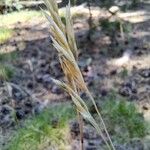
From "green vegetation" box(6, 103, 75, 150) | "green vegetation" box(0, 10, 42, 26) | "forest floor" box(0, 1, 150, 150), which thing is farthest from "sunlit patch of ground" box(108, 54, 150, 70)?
"green vegetation" box(0, 10, 42, 26)

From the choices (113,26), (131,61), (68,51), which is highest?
(68,51)

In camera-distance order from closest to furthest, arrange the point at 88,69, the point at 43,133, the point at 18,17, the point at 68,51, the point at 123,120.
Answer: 1. the point at 68,51
2. the point at 43,133
3. the point at 123,120
4. the point at 88,69
5. the point at 18,17

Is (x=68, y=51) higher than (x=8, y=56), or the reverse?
(x=68, y=51)

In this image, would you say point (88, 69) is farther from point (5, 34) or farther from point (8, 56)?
point (5, 34)

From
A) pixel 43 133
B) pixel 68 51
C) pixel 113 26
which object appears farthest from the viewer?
pixel 113 26

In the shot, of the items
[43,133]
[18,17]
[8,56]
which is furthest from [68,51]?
[18,17]

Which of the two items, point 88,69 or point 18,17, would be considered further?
point 18,17

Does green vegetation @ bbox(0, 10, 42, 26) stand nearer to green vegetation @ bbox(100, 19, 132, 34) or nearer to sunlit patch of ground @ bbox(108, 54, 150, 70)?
green vegetation @ bbox(100, 19, 132, 34)

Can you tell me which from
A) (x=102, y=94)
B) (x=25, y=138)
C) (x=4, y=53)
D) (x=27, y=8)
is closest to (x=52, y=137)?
(x=25, y=138)

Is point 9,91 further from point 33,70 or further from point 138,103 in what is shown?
point 138,103
